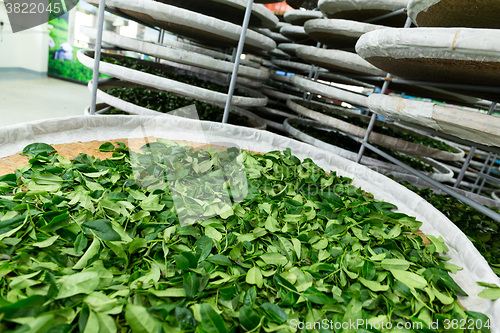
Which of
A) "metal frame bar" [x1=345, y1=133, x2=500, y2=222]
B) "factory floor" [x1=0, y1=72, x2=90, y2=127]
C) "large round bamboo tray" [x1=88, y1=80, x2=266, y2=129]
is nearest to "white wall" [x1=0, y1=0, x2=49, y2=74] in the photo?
"factory floor" [x1=0, y1=72, x2=90, y2=127]

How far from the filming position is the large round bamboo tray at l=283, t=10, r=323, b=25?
11.7 ft

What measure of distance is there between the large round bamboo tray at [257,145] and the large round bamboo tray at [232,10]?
0.94 m

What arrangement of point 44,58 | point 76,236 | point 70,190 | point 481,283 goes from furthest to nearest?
point 44,58, point 70,190, point 481,283, point 76,236

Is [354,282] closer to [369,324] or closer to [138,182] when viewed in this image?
[369,324]

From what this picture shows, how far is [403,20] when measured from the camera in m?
2.33

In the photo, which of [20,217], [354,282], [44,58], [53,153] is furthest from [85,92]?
[354,282]

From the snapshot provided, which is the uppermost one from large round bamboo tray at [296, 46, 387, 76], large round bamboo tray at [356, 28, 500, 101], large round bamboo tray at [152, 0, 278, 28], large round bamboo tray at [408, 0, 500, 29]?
large round bamboo tray at [152, 0, 278, 28]

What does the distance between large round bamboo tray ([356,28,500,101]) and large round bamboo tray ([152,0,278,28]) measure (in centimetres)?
115

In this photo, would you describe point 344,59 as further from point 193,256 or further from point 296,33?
point 193,256

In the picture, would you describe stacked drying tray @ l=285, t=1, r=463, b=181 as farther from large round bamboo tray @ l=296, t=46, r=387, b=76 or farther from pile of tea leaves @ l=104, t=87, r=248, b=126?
pile of tea leaves @ l=104, t=87, r=248, b=126

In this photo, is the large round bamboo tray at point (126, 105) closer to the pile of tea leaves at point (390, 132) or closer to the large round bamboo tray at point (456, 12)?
the pile of tea leaves at point (390, 132)

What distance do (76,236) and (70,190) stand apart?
0.95 ft

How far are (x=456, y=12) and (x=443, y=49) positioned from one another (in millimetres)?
410

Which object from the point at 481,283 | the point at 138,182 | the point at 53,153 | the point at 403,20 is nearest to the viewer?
the point at 481,283
